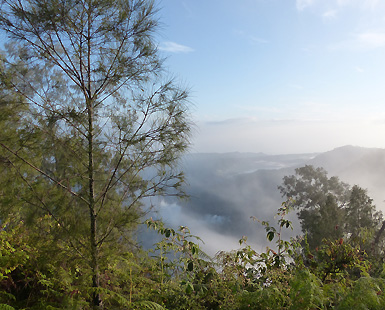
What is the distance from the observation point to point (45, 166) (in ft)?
12.8

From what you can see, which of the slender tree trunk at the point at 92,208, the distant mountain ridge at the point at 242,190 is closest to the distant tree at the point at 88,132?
the slender tree trunk at the point at 92,208

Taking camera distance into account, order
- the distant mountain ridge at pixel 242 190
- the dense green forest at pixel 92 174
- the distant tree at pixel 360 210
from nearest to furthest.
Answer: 1. the dense green forest at pixel 92 174
2. the distant tree at pixel 360 210
3. the distant mountain ridge at pixel 242 190

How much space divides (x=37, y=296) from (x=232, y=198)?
185 feet

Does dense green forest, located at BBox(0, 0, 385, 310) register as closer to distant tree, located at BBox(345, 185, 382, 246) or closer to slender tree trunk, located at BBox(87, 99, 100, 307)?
slender tree trunk, located at BBox(87, 99, 100, 307)

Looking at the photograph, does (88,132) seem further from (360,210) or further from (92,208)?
(360,210)

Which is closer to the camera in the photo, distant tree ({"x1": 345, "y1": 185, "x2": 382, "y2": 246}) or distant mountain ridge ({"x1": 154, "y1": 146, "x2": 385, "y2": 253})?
distant tree ({"x1": 345, "y1": 185, "x2": 382, "y2": 246})

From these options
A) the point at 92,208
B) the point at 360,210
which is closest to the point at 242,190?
the point at 360,210

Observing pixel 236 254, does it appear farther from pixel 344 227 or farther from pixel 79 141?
pixel 344 227

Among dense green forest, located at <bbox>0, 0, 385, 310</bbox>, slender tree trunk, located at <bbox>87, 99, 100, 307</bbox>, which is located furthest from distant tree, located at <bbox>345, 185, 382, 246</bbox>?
slender tree trunk, located at <bbox>87, 99, 100, 307</bbox>

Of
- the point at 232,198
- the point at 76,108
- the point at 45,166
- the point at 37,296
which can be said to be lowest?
the point at 232,198

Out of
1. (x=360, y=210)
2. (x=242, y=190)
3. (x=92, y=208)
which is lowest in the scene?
(x=242, y=190)

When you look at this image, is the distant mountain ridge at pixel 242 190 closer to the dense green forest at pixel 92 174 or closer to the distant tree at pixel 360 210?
the distant tree at pixel 360 210

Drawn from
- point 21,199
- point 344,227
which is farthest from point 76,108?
point 344,227

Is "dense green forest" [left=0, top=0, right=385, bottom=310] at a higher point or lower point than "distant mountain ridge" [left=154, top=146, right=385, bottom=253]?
higher
